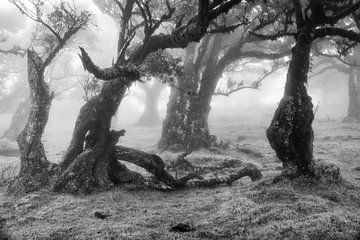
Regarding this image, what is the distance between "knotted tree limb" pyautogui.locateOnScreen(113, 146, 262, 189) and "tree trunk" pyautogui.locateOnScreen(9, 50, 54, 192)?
201 cm

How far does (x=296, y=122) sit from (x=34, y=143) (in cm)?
686

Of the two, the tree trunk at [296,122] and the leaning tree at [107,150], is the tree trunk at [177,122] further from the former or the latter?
the tree trunk at [296,122]

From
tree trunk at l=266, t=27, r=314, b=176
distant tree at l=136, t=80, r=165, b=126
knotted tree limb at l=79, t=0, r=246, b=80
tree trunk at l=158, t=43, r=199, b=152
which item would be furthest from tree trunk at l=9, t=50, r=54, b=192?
distant tree at l=136, t=80, r=165, b=126

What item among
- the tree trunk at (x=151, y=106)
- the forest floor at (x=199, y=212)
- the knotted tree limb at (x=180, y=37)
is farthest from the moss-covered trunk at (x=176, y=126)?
the tree trunk at (x=151, y=106)

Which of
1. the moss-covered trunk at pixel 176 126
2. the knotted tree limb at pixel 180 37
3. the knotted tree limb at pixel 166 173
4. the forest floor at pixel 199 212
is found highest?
the knotted tree limb at pixel 180 37

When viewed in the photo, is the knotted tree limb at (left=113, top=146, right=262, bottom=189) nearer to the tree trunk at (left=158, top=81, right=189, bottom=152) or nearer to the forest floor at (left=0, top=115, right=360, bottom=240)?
the forest floor at (left=0, top=115, right=360, bottom=240)

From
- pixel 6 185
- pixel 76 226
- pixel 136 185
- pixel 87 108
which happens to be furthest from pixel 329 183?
pixel 6 185

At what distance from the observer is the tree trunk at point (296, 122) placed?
778cm

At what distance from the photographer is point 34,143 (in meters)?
9.27

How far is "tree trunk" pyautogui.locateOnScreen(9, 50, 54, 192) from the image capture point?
8.79 meters

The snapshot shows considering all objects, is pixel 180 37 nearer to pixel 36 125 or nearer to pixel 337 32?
pixel 337 32

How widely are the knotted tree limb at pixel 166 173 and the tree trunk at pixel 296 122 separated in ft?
5.21

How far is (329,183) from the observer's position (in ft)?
25.5

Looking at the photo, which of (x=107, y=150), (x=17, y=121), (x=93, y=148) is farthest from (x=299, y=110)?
(x=17, y=121)
